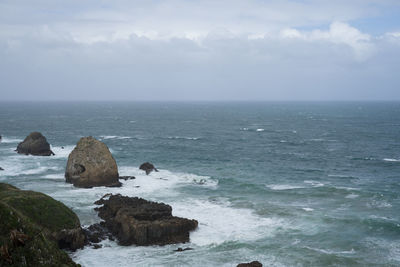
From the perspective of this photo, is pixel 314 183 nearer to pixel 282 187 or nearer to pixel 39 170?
pixel 282 187

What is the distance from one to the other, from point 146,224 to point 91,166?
76.0 feet

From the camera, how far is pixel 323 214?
1959 inches

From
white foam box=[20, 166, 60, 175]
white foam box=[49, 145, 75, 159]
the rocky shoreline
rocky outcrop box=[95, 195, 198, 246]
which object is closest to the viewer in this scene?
the rocky shoreline

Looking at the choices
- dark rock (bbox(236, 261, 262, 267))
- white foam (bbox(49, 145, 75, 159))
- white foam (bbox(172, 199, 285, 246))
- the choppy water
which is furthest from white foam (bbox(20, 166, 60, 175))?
dark rock (bbox(236, 261, 262, 267))

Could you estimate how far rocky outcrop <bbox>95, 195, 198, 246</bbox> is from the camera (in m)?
40.8

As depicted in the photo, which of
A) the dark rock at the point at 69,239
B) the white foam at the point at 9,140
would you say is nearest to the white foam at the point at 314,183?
the dark rock at the point at 69,239

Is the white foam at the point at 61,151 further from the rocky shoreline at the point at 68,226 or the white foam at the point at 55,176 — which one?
the rocky shoreline at the point at 68,226

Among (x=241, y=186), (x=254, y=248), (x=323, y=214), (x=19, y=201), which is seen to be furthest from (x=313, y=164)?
(x=19, y=201)

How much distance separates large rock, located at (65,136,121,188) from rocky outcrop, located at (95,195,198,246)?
13875 mm

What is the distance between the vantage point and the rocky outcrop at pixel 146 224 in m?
40.8

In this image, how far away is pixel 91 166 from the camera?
61.5 metres

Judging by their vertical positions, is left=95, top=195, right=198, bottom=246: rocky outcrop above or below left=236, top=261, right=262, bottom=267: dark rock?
above

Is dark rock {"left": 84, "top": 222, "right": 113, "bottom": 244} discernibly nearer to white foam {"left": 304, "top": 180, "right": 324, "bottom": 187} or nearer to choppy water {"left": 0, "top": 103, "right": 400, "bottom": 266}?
choppy water {"left": 0, "top": 103, "right": 400, "bottom": 266}

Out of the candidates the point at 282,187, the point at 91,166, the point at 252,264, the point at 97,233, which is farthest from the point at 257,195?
the point at 91,166
